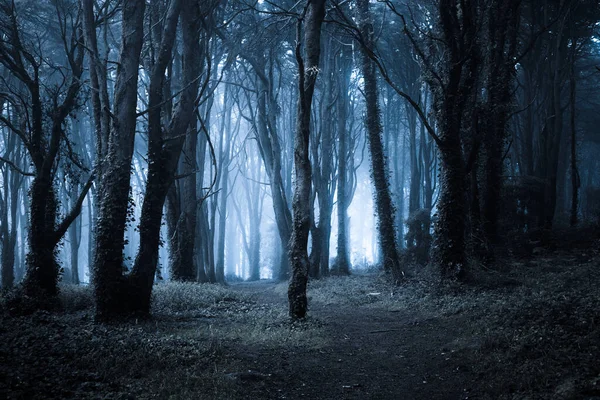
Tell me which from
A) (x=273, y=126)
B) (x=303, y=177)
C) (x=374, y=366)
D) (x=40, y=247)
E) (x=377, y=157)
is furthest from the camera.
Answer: (x=273, y=126)

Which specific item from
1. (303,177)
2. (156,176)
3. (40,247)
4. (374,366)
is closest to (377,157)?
(303,177)

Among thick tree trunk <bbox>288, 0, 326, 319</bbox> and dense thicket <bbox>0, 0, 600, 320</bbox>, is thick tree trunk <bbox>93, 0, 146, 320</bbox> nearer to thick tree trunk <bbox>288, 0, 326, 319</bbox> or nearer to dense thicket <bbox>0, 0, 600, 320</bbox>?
dense thicket <bbox>0, 0, 600, 320</bbox>

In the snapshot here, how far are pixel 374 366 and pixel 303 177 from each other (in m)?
4.77

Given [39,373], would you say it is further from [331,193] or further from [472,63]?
[331,193]

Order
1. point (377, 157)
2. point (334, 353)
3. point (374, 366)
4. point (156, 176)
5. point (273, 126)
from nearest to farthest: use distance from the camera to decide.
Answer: point (374, 366) → point (334, 353) → point (156, 176) → point (377, 157) → point (273, 126)

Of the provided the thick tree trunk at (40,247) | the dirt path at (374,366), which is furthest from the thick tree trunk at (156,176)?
the dirt path at (374,366)

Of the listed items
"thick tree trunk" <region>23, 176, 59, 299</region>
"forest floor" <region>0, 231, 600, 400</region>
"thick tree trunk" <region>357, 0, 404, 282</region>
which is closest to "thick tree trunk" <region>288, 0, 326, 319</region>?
"forest floor" <region>0, 231, 600, 400</region>

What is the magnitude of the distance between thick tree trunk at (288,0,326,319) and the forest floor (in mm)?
700

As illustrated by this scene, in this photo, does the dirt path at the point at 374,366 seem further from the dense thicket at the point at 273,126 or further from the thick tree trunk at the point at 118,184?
the thick tree trunk at the point at 118,184

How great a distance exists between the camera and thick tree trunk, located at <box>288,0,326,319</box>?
10.2 meters

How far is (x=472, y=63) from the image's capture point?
12828 mm

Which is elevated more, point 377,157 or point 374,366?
point 377,157

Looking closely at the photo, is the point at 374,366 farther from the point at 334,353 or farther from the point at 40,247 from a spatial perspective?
the point at 40,247

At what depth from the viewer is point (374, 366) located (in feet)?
22.7
